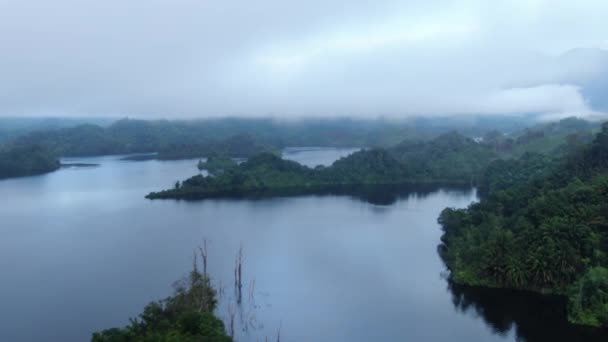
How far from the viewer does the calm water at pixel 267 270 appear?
16266mm

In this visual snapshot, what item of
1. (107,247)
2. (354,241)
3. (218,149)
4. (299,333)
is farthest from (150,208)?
(218,149)

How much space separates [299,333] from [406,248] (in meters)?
10.6

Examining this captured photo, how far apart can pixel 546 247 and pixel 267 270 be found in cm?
1059

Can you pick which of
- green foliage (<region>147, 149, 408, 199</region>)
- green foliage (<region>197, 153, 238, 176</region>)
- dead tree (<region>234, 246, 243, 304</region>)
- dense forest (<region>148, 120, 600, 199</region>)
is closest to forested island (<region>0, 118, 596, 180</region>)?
dense forest (<region>148, 120, 600, 199</region>)

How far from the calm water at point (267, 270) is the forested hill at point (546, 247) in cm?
75

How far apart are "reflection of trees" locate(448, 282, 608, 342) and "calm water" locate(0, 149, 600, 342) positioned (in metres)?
0.06

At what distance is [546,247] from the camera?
58.4 ft

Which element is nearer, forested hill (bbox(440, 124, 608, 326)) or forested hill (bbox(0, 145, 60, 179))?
forested hill (bbox(440, 124, 608, 326))

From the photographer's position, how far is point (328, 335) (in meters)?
15.5

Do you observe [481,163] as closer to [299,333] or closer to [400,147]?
[400,147]

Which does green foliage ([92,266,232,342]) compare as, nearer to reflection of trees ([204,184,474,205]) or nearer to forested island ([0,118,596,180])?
reflection of trees ([204,184,474,205])

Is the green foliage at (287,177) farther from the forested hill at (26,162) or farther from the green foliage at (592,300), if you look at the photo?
the green foliage at (592,300)

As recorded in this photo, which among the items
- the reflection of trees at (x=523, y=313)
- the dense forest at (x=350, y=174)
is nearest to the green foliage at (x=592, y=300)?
the reflection of trees at (x=523, y=313)

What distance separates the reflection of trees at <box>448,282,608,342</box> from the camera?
15.5 meters
